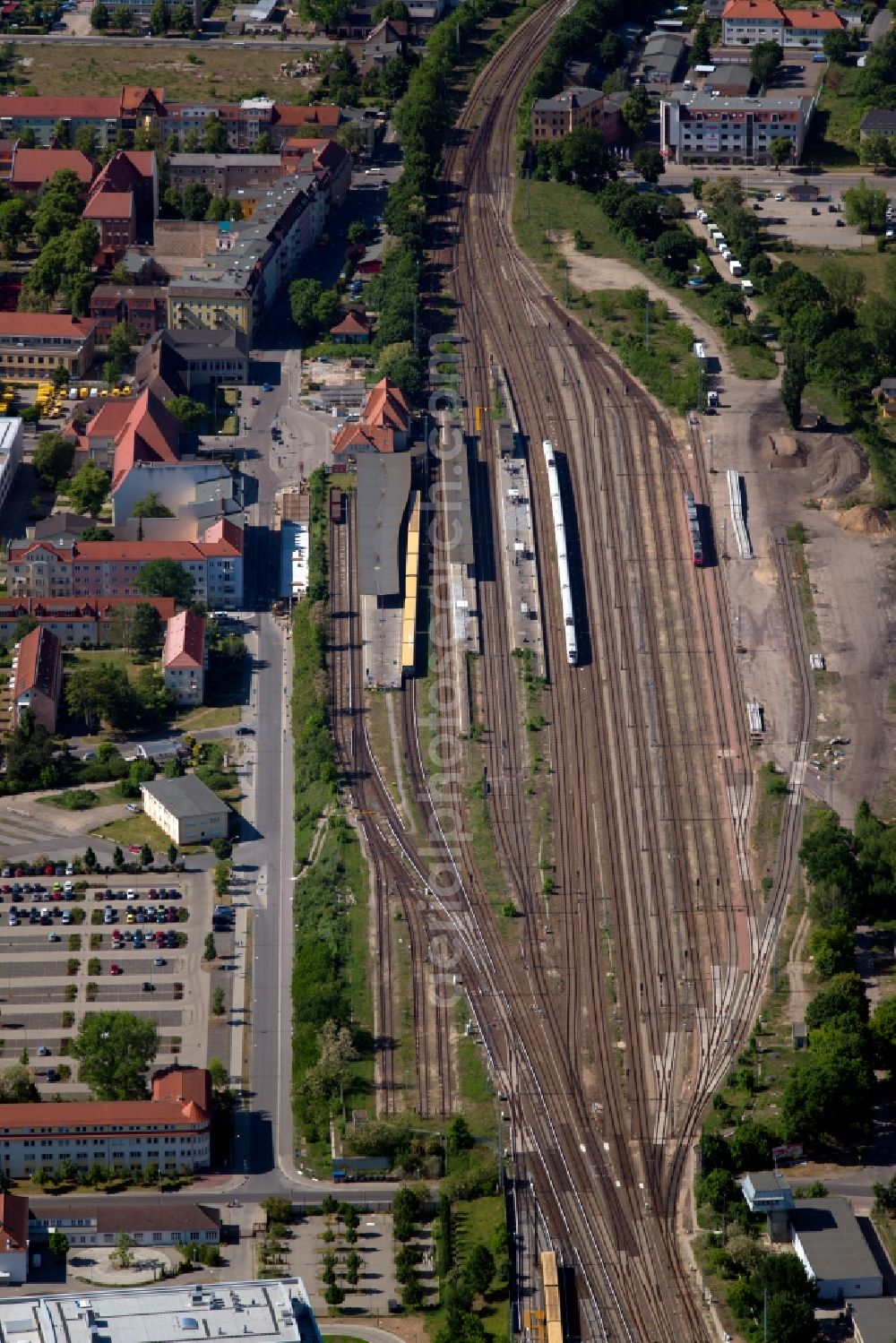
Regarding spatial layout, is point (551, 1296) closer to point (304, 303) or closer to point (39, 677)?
point (39, 677)

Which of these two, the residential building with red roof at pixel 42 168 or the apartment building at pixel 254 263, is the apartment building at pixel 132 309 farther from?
the residential building with red roof at pixel 42 168

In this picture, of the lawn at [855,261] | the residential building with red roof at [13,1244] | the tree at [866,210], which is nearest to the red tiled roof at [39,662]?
the residential building with red roof at [13,1244]

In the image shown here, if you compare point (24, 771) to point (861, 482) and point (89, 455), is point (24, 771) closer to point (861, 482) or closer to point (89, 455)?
point (89, 455)

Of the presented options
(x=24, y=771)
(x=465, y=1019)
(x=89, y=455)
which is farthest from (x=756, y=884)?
(x=89, y=455)

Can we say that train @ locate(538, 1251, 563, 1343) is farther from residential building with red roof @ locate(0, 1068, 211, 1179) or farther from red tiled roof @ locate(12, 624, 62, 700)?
red tiled roof @ locate(12, 624, 62, 700)

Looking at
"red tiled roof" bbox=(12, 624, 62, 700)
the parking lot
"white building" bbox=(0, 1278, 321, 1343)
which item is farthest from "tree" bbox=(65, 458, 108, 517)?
"white building" bbox=(0, 1278, 321, 1343)
